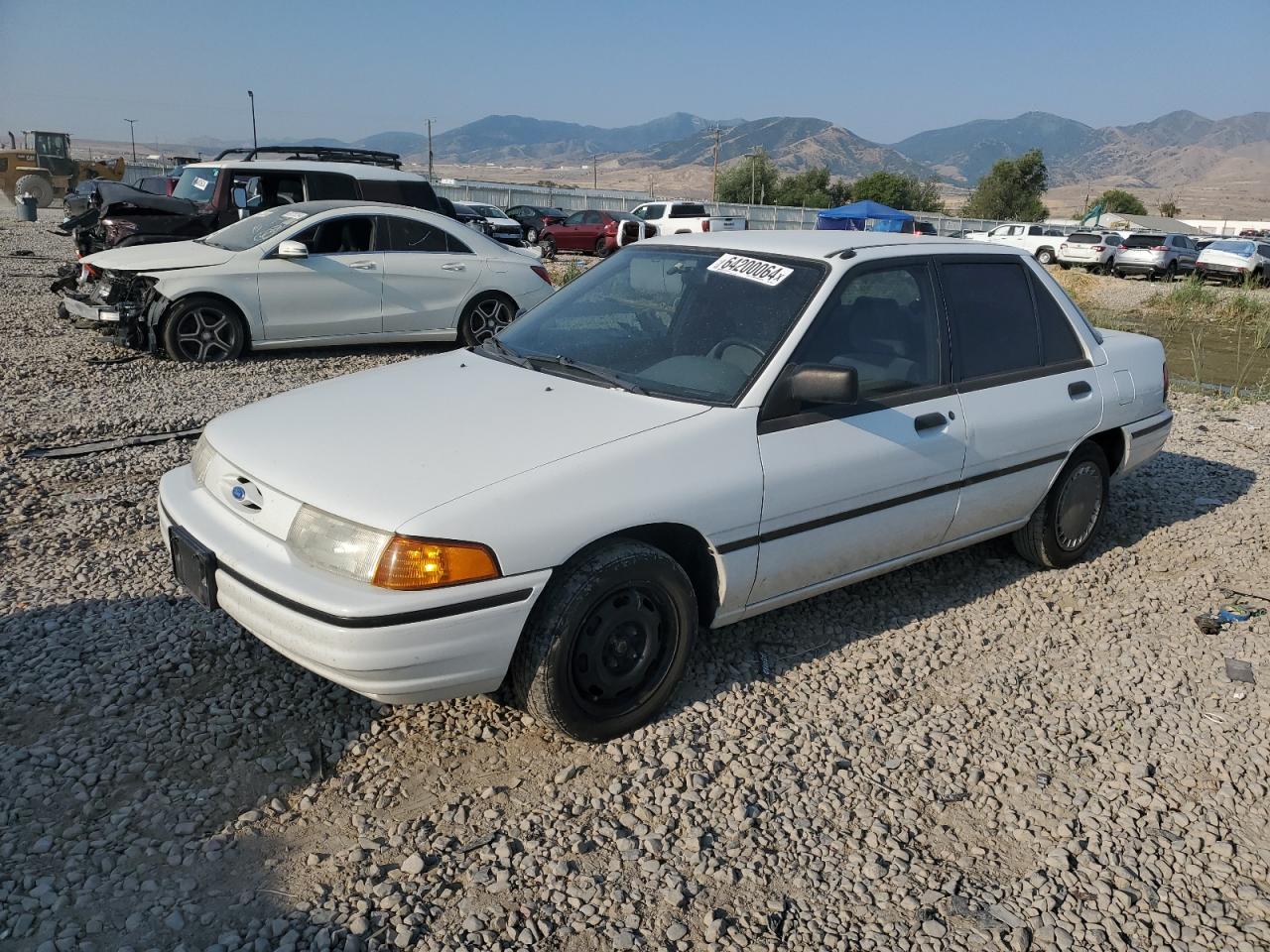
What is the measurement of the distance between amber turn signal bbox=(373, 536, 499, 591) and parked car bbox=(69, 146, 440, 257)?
886 centimetres

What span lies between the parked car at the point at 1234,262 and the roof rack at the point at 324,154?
25.4 metres

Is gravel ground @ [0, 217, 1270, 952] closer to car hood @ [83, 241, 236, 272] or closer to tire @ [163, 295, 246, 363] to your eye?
tire @ [163, 295, 246, 363]

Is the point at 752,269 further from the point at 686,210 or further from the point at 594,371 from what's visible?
the point at 686,210

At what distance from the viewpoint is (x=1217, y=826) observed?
9.99ft

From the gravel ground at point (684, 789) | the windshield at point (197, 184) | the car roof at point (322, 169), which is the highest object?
the car roof at point (322, 169)

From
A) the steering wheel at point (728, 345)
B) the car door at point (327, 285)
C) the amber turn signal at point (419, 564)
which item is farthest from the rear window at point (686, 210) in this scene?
the amber turn signal at point (419, 564)

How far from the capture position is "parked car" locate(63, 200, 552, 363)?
28.7 feet

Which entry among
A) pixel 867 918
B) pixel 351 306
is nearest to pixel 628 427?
pixel 867 918

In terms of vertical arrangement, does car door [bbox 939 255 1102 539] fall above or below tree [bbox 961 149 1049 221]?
below

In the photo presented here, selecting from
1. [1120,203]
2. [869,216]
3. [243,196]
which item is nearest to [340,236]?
[243,196]

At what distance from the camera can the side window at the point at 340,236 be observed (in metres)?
9.23

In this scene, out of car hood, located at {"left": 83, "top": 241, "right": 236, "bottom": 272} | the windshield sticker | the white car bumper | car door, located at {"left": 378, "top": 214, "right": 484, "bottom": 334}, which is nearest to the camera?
the white car bumper

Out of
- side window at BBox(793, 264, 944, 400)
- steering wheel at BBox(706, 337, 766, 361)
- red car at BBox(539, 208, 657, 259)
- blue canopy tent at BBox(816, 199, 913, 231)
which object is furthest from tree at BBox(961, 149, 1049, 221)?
steering wheel at BBox(706, 337, 766, 361)

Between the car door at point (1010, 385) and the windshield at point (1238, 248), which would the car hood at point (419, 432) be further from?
the windshield at point (1238, 248)
